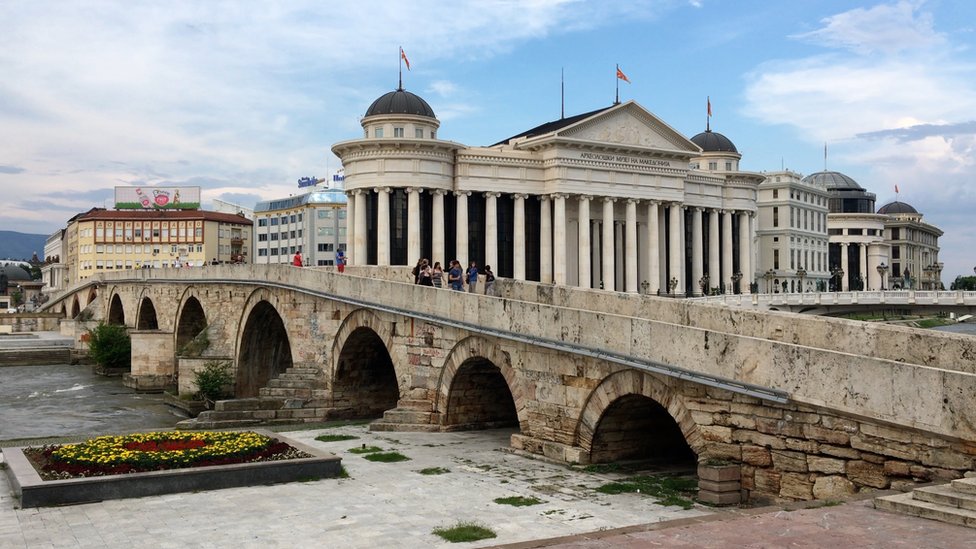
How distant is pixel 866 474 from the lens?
11234 millimetres

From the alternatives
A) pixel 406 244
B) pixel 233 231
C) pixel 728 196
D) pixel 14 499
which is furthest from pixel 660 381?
pixel 233 231

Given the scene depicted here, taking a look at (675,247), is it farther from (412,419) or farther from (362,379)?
(412,419)

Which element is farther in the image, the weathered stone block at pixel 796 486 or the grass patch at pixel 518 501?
the grass patch at pixel 518 501

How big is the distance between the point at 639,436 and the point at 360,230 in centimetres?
4612

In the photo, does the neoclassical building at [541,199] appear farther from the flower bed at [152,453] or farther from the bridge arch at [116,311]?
the flower bed at [152,453]

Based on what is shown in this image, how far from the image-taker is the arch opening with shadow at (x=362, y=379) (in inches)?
1104

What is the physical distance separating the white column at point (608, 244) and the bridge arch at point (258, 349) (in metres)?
33.0

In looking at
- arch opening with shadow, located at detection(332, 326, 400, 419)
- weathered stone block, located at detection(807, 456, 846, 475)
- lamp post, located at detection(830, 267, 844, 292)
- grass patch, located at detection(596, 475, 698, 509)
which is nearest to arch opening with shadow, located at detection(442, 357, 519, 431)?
arch opening with shadow, located at detection(332, 326, 400, 419)

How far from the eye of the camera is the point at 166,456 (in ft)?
50.2

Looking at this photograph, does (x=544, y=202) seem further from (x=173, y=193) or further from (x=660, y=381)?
(x=173, y=193)

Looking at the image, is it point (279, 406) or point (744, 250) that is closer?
point (279, 406)

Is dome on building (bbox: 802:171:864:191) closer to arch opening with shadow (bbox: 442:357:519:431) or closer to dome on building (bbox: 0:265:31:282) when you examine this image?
arch opening with shadow (bbox: 442:357:519:431)

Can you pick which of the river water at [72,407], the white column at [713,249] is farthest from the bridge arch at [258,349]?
the white column at [713,249]

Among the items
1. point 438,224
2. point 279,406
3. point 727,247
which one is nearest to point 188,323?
point 438,224
